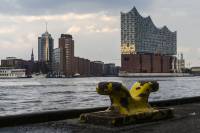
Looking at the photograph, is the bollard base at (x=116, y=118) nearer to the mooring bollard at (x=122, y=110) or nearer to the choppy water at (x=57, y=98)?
the mooring bollard at (x=122, y=110)

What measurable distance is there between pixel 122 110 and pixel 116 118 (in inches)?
22.3

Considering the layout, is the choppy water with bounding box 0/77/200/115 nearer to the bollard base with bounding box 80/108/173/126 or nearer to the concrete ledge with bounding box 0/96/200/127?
the concrete ledge with bounding box 0/96/200/127

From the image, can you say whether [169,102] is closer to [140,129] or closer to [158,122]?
[158,122]

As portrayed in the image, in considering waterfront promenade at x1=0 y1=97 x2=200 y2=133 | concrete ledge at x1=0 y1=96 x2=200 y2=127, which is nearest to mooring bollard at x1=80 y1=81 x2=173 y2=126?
waterfront promenade at x1=0 y1=97 x2=200 y2=133

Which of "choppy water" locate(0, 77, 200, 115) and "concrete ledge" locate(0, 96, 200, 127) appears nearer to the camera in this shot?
"concrete ledge" locate(0, 96, 200, 127)

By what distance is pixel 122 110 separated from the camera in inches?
444

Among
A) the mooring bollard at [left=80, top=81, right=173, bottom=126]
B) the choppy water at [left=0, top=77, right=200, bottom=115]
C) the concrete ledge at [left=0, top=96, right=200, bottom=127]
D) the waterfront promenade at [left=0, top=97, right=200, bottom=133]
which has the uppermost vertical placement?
the mooring bollard at [left=80, top=81, right=173, bottom=126]

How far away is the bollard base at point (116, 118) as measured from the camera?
10775 mm

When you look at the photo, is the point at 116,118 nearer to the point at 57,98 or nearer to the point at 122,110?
→ the point at 122,110

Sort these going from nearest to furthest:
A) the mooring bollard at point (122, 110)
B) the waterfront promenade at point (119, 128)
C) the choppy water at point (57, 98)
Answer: the waterfront promenade at point (119, 128)
the mooring bollard at point (122, 110)
the choppy water at point (57, 98)

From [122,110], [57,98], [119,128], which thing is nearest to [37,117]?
[122,110]

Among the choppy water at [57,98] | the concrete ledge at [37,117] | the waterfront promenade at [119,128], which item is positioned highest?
the concrete ledge at [37,117]

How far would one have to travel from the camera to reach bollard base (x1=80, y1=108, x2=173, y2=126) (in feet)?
35.4

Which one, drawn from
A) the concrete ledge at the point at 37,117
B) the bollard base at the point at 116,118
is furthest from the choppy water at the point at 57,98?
the bollard base at the point at 116,118
